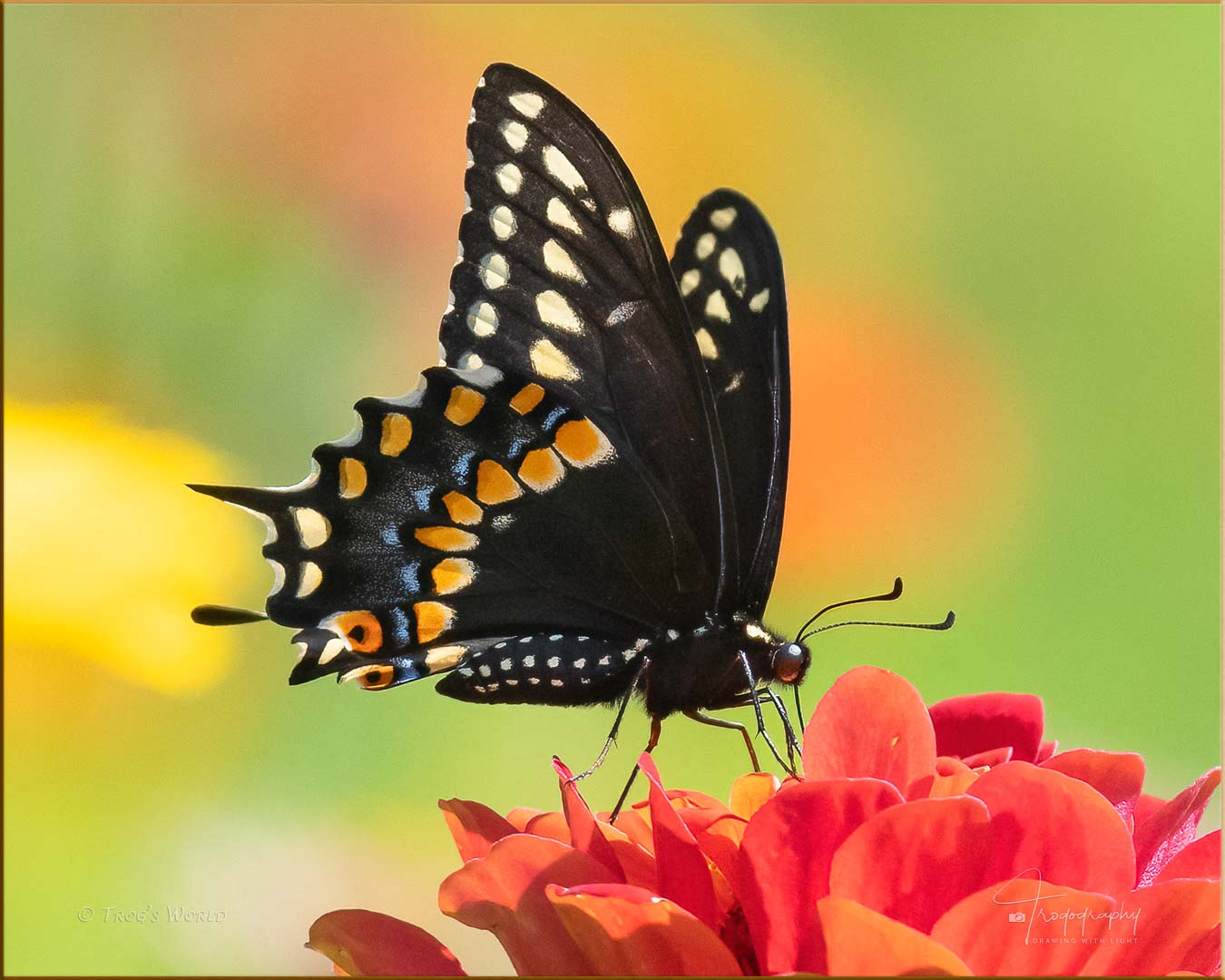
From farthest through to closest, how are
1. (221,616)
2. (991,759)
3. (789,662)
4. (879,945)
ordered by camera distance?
(221,616) < (789,662) < (991,759) < (879,945)

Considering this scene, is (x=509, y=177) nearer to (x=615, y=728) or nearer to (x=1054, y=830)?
(x=615, y=728)

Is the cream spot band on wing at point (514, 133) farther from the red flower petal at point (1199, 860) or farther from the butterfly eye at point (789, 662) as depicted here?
the red flower petal at point (1199, 860)

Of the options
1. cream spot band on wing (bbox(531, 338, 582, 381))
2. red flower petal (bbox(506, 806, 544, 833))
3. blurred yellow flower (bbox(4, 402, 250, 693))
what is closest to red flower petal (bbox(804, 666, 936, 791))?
red flower petal (bbox(506, 806, 544, 833))

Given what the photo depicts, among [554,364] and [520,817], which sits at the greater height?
[554,364]

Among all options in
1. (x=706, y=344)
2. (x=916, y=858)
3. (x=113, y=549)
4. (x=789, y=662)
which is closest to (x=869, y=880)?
(x=916, y=858)

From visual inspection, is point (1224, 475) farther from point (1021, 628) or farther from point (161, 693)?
point (161, 693)

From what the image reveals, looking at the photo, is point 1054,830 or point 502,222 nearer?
point 1054,830
